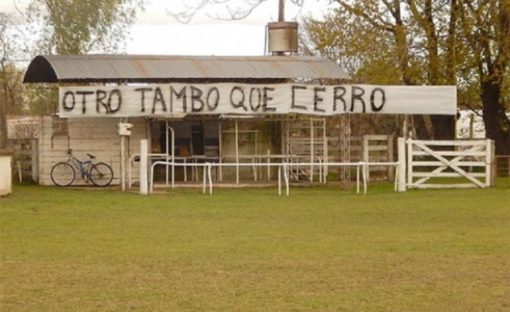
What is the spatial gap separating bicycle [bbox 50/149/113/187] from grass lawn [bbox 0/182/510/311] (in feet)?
19.0

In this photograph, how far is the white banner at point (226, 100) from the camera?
102 ft

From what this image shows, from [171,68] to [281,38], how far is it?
5643mm

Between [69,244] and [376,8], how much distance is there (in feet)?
84.1

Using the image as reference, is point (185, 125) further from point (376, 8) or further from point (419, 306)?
point (419, 306)

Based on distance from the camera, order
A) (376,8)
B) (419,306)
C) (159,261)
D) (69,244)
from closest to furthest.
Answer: (419,306) < (159,261) < (69,244) < (376,8)

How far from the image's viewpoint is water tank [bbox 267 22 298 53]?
38.6 metres

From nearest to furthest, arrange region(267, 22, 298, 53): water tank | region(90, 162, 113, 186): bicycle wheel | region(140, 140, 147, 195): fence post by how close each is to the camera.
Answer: region(140, 140, 147, 195): fence post → region(90, 162, 113, 186): bicycle wheel → region(267, 22, 298, 53): water tank

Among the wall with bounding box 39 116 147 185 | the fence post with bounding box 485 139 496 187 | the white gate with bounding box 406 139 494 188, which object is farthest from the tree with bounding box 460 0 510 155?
→ the wall with bounding box 39 116 147 185

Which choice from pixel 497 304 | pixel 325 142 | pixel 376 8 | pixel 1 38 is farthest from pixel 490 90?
pixel 497 304

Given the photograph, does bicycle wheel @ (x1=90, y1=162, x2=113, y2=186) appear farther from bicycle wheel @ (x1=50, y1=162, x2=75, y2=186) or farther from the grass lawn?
the grass lawn

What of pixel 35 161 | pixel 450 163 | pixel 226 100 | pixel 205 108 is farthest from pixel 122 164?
pixel 450 163

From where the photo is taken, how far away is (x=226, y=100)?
31562 mm

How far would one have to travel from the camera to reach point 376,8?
41062 mm

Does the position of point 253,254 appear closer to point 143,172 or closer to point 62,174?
point 143,172
